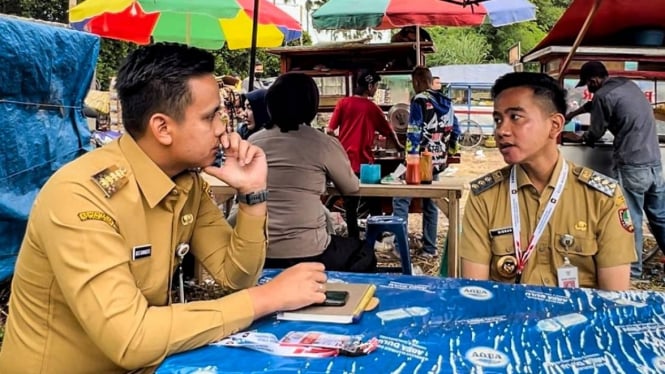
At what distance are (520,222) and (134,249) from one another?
1.26 m

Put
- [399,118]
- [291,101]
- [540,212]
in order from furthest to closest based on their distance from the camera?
[399,118] < [291,101] < [540,212]

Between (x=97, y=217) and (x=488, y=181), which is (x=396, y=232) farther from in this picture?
(x=97, y=217)

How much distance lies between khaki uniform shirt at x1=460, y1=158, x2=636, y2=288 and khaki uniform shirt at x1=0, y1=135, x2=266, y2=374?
100 cm

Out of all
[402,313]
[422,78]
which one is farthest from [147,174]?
[422,78]

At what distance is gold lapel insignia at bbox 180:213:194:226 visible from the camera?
1.69m

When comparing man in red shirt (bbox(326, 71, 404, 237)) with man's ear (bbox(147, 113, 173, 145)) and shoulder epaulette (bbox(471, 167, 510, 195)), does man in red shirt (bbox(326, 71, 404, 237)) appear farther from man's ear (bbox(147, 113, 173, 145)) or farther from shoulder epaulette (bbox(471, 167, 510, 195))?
man's ear (bbox(147, 113, 173, 145))

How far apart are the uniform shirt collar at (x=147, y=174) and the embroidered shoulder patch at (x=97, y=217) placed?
144 mm

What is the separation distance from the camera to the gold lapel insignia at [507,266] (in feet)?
6.86

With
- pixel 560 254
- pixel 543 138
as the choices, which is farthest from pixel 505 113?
pixel 560 254

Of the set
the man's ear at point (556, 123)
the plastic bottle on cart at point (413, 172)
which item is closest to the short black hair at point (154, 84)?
the man's ear at point (556, 123)

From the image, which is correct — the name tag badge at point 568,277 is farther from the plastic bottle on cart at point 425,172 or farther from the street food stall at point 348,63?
the street food stall at point 348,63

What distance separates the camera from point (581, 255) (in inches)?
80.3

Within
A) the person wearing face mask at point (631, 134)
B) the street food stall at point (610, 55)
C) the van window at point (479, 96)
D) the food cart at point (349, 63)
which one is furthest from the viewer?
the van window at point (479, 96)

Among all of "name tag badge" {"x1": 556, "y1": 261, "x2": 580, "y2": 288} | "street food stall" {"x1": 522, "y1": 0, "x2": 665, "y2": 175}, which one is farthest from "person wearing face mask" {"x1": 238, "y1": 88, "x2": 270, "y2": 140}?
"name tag badge" {"x1": 556, "y1": 261, "x2": 580, "y2": 288}
